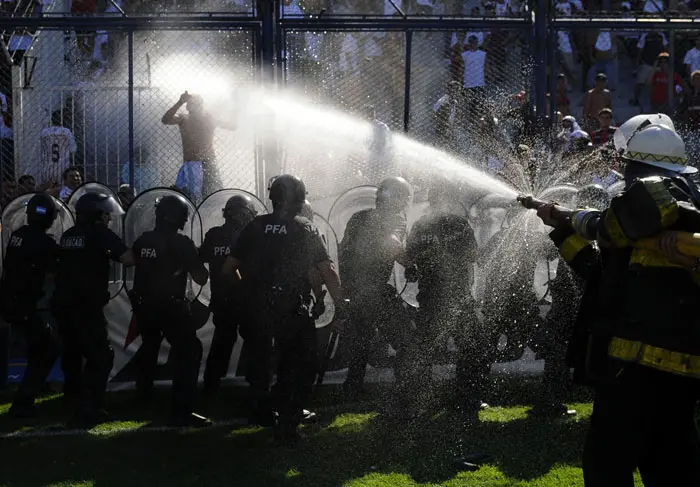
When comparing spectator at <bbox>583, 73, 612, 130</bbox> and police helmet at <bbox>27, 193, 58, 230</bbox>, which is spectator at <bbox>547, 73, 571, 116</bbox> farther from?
police helmet at <bbox>27, 193, 58, 230</bbox>

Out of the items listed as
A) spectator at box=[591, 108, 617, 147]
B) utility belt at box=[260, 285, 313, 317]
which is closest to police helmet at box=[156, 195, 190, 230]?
utility belt at box=[260, 285, 313, 317]

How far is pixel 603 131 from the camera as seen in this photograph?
10852mm

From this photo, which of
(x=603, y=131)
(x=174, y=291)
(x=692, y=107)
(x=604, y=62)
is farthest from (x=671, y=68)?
(x=174, y=291)

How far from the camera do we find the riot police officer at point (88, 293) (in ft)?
26.0

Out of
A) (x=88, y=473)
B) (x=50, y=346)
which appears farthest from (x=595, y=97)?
(x=88, y=473)

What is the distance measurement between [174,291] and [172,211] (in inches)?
26.2

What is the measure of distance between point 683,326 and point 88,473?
4.14 metres

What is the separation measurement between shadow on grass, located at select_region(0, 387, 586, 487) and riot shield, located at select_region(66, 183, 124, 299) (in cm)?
181

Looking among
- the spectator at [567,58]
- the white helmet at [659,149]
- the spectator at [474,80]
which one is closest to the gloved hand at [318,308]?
the white helmet at [659,149]

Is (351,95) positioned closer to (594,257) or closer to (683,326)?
(594,257)

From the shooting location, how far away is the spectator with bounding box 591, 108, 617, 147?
1071cm

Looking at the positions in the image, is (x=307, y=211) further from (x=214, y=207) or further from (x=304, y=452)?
(x=304, y=452)

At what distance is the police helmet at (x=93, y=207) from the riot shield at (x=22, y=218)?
1205 millimetres

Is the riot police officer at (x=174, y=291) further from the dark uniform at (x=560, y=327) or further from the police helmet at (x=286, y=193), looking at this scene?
the dark uniform at (x=560, y=327)
